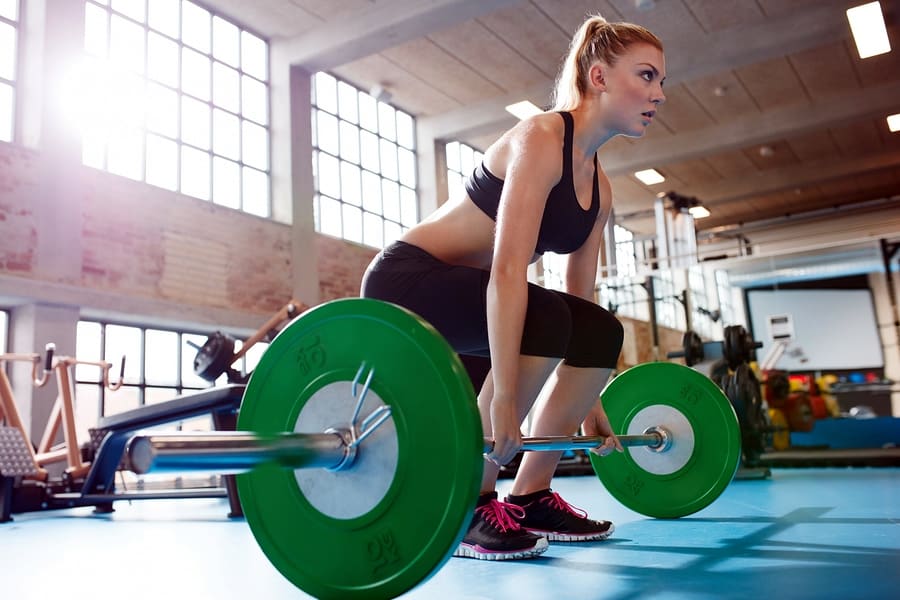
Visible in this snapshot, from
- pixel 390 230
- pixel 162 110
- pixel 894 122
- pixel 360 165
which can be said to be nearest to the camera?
pixel 162 110

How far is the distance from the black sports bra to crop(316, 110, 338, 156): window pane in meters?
5.30

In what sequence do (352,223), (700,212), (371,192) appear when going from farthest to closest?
(700,212)
(371,192)
(352,223)

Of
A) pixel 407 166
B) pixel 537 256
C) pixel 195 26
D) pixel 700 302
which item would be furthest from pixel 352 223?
pixel 537 256

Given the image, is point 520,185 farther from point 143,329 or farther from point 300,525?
point 143,329

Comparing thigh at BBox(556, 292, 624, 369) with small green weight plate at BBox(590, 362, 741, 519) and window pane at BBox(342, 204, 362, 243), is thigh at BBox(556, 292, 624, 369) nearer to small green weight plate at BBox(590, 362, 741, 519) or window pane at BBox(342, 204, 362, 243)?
small green weight plate at BBox(590, 362, 741, 519)

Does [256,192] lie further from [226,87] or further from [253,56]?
[253,56]

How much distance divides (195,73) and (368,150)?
1.83 m

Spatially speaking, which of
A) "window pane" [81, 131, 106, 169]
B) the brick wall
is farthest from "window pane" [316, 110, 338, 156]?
the brick wall

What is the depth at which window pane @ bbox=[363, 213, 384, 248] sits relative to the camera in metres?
6.76

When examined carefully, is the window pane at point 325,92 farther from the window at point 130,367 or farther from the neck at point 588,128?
the neck at point 588,128

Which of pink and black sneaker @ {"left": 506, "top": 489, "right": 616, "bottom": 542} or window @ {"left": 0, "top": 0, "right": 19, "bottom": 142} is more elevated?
window @ {"left": 0, "top": 0, "right": 19, "bottom": 142}

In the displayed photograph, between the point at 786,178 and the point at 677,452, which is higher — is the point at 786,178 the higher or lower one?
the higher one

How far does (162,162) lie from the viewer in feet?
16.7

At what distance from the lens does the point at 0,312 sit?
425 cm
